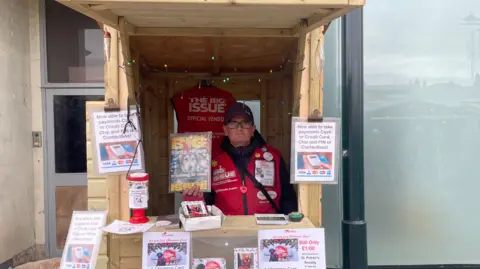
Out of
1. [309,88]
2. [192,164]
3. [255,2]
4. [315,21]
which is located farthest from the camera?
[192,164]

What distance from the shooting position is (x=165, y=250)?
2014mm

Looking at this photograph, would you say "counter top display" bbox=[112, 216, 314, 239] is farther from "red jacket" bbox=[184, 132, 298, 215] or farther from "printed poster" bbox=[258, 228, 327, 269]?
"red jacket" bbox=[184, 132, 298, 215]

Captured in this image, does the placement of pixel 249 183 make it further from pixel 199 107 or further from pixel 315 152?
pixel 199 107

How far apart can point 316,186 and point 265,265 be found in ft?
1.74

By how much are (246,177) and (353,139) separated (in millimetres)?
1068

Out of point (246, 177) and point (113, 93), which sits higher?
point (113, 93)

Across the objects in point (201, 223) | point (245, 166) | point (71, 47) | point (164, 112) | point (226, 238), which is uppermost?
point (71, 47)

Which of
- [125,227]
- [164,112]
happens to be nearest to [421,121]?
[164,112]

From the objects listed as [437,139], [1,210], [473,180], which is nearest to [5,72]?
[1,210]

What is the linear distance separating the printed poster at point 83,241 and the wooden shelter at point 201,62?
13 cm

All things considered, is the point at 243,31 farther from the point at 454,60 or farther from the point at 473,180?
the point at 473,180

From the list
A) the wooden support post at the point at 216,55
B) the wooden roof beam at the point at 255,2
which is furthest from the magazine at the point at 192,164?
the wooden roof beam at the point at 255,2

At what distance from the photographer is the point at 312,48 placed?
2227mm

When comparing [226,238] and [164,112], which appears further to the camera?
[164,112]
